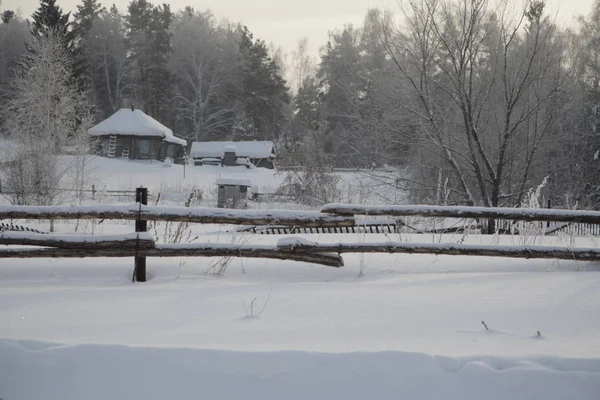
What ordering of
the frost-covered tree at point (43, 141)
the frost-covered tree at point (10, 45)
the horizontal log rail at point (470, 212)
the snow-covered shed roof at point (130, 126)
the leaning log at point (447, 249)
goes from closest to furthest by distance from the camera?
the leaning log at point (447, 249) → the horizontal log rail at point (470, 212) → the frost-covered tree at point (43, 141) → the snow-covered shed roof at point (130, 126) → the frost-covered tree at point (10, 45)

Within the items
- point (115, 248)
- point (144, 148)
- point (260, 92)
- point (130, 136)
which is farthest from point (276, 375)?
point (260, 92)

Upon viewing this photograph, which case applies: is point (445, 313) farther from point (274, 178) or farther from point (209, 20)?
point (209, 20)

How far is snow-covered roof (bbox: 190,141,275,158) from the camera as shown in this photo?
5024cm

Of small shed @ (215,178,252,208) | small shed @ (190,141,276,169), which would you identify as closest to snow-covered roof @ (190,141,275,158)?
small shed @ (190,141,276,169)

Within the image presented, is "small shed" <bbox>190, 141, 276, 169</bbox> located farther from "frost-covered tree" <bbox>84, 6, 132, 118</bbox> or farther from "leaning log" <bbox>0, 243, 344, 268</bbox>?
"leaning log" <bbox>0, 243, 344, 268</bbox>

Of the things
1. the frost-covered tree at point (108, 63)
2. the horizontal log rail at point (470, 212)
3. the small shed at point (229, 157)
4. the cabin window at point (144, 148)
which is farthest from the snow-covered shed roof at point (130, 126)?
the horizontal log rail at point (470, 212)

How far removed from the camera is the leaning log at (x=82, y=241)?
18.8 feet

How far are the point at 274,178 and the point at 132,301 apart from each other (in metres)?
38.9

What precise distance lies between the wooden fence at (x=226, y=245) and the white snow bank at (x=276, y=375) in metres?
2.39

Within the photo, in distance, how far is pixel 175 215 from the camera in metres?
5.82

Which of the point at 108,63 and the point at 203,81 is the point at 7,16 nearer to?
the point at 108,63

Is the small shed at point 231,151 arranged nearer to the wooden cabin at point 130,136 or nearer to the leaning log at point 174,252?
the wooden cabin at point 130,136

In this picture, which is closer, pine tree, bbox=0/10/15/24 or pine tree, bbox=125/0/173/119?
pine tree, bbox=125/0/173/119

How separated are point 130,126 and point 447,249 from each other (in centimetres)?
4365
